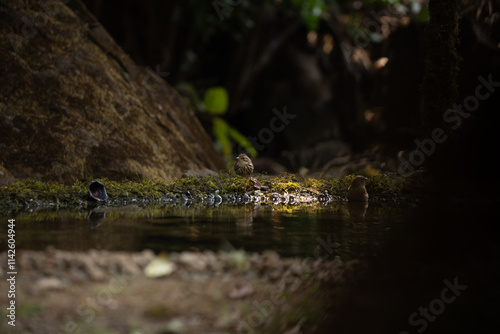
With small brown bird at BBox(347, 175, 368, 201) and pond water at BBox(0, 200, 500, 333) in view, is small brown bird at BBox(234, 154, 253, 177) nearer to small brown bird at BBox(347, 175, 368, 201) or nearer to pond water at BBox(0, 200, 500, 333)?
pond water at BBox(0, 200, 500, 333)

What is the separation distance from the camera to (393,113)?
369 inches

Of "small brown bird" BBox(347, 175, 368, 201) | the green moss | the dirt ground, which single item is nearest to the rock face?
the green moss

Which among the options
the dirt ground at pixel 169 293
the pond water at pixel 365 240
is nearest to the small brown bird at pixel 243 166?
the pond water at pixel 365 240

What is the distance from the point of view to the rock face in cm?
631

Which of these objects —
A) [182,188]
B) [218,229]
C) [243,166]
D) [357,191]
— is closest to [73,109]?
[182,188]

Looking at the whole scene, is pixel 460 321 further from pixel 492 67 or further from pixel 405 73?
pixel 405 73

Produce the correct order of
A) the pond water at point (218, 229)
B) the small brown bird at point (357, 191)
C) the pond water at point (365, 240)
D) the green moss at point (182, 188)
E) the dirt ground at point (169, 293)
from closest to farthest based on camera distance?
1. the dirt ground at point (169, 293)
2. the pond water at point (365, 240)
3. the pond water at point (218, 229)
4. the green moss at point (182, 188)
5. the small brown bird at point (357, 191)

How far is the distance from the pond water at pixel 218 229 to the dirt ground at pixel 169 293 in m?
0.37

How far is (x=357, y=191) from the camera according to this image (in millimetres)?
6258

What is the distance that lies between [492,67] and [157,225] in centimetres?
Result: 511

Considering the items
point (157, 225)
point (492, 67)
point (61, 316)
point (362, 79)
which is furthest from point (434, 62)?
point (362, 79)

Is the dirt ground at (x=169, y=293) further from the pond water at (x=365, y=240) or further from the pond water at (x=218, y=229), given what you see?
the pond water at (x=218, y=229)

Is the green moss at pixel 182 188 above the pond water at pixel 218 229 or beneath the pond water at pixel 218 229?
above

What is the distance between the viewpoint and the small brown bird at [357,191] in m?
6.21
